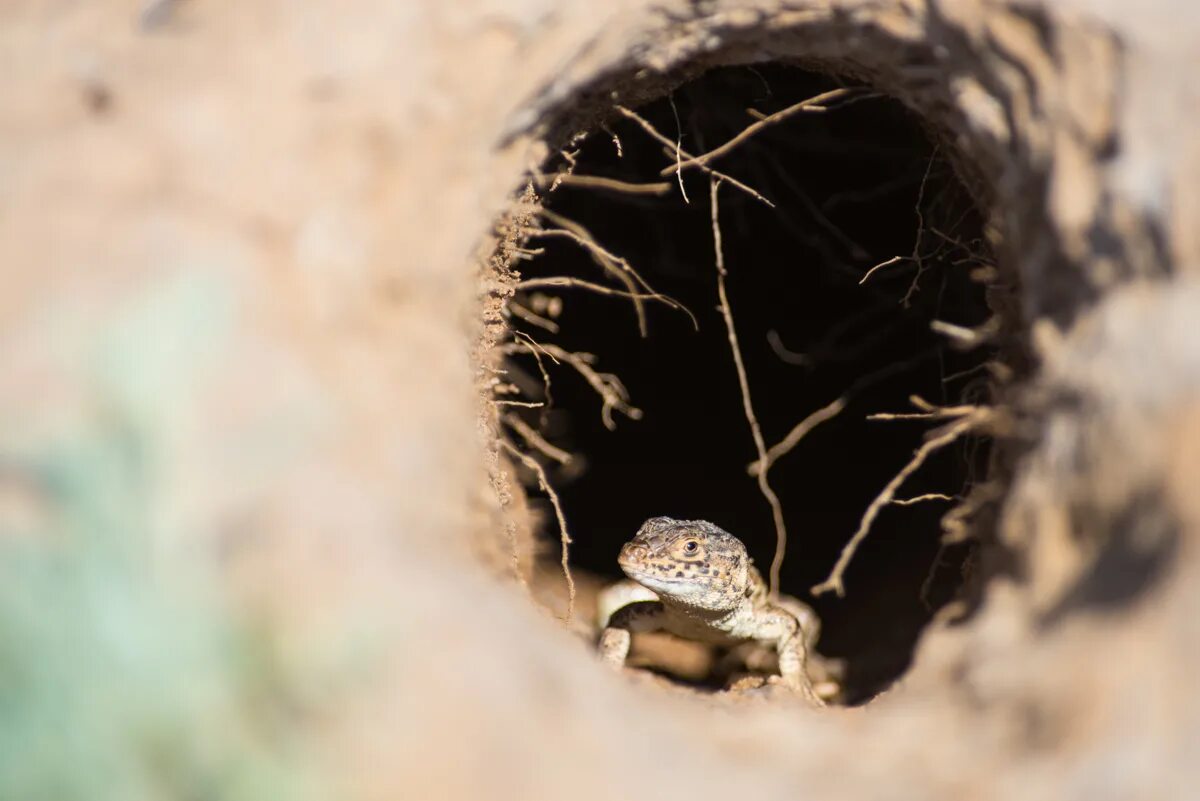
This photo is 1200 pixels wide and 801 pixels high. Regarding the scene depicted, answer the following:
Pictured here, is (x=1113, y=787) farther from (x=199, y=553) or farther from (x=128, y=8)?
(x=128, y=8)

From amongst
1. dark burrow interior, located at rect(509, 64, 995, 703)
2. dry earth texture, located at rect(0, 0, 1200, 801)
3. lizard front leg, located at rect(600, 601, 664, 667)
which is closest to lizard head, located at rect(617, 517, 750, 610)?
lizard front leg, located at rect(600, 601, 664, 667)

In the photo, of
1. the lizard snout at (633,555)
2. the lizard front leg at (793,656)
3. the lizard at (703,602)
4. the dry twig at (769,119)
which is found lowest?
the lizard front leg at (793,656)

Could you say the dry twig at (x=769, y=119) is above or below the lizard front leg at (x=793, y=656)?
above

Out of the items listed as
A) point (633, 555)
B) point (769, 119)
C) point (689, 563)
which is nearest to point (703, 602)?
point (689, 563)

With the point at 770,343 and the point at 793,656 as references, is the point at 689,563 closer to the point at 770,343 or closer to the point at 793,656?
the point at 793,656

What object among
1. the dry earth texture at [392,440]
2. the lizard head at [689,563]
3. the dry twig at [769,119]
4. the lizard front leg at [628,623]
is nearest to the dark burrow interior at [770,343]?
the lizard front leg at [628,623]

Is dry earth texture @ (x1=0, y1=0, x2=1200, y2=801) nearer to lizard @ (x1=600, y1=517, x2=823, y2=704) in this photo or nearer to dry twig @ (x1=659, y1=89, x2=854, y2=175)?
dry twig @ (x1=659, y1=89, x2=854, y2=175)

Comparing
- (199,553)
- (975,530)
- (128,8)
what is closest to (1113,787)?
(975,530)

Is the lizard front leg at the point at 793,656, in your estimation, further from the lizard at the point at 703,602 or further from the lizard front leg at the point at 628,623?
the lizard front leg at the point at 628,623
